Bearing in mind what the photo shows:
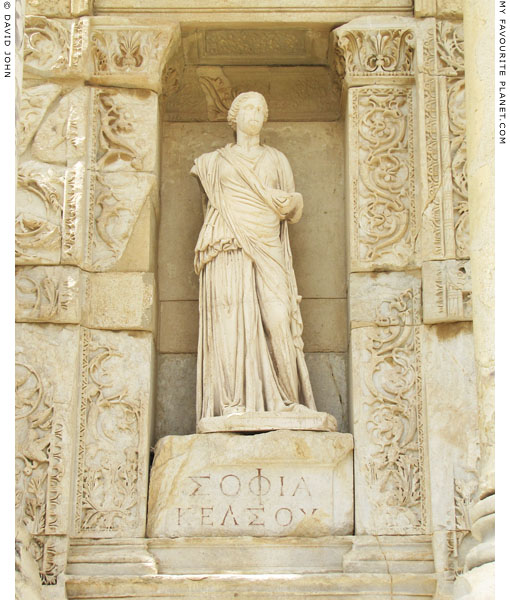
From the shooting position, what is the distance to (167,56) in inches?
432

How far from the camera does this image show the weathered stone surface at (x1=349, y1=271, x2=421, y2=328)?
10234 mm

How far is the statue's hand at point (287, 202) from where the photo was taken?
10.6m

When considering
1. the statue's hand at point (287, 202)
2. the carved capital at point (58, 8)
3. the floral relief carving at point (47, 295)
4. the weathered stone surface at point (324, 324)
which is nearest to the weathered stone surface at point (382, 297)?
the weathered stone surface at point (324, 324)

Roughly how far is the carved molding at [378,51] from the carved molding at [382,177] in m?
0.14

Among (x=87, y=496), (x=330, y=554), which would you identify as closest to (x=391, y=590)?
(x=330, y=554)

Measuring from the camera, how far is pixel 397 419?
9992mm

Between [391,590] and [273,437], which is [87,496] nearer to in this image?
[273,437]

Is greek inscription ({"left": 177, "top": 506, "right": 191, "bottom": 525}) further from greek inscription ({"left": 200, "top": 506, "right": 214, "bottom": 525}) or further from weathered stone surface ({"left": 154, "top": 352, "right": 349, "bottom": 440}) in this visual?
weathered stone surface ({"left": 154, "top": 352, "right": 349, "bottom": 440})

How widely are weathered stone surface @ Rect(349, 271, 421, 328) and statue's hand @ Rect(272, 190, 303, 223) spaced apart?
714 mm

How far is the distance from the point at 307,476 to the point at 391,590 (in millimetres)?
1028

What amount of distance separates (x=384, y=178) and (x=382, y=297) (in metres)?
0.98

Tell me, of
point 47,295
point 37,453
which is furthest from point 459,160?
point 37,453

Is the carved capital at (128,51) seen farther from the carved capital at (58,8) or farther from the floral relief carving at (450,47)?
the floral relief carving at (450,47)

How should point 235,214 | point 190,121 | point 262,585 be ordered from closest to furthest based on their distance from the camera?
point 262,585 → point 235,214 → point 190,121
